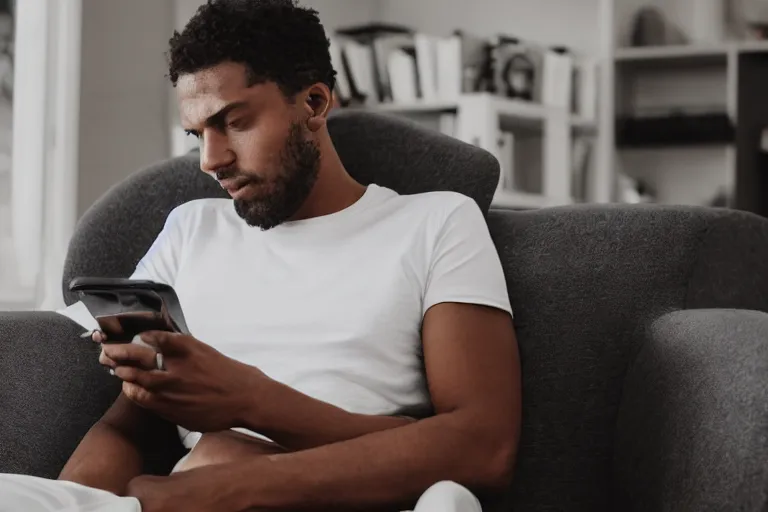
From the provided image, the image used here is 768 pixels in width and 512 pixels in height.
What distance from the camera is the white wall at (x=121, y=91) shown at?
325 centimetres

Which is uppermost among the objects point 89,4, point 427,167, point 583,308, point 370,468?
point 89,4

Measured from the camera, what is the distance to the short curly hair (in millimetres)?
1416

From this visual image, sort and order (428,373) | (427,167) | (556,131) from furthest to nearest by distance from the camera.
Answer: (556,131) → (427,167) → (428,373)

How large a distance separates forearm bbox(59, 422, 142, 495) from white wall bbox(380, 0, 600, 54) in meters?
3.75

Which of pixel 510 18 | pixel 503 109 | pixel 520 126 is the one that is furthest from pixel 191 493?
pixel 510 18

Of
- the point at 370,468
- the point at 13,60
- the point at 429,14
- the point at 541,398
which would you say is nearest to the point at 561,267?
the point at 541,398

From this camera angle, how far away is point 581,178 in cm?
450

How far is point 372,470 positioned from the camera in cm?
118

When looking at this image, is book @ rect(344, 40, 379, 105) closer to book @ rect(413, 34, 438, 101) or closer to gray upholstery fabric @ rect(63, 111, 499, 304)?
book @ rect(413, 34, 438, 101)

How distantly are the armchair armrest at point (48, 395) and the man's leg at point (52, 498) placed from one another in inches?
13.0

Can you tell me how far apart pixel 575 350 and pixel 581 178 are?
3137mm

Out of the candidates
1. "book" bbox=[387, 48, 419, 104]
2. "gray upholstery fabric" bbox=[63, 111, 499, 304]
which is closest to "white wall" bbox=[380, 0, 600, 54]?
"book" bbox=[387, 48, 419, 104]

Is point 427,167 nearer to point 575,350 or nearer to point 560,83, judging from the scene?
point 575,350

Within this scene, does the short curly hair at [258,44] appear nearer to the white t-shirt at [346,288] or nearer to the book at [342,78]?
the white t-shirt at [346,288]
